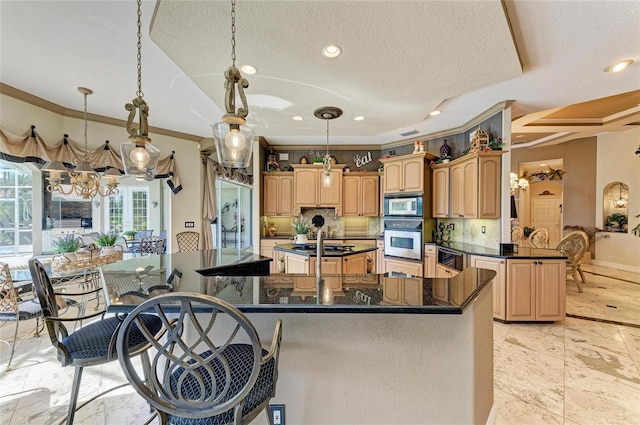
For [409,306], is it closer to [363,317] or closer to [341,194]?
[363,317]

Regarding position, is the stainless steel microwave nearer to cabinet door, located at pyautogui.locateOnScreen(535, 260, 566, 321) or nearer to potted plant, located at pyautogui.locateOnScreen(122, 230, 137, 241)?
cabinet door, located at pyautogui.locateOnScreen(535, 260, 566, 321)

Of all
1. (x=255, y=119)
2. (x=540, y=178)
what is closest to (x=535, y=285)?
(x=255, y=119)

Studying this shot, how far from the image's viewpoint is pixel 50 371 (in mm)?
2312

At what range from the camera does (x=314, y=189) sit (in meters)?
5.68

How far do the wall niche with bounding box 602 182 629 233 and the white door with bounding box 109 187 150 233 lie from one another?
11.2m

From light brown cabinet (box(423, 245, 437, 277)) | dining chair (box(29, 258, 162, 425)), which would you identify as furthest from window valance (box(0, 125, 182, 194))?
light brown cabinet (box(423, 245, 437, 277))

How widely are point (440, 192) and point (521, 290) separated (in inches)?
76.0

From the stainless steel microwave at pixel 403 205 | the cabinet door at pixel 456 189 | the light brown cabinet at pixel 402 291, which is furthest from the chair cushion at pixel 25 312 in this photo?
the cabinet door at pixel 456 189

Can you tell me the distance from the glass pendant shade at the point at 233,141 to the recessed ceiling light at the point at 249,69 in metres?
0.89

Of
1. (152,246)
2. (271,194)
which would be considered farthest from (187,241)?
(271,194)

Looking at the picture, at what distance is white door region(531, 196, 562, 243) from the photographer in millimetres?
8886

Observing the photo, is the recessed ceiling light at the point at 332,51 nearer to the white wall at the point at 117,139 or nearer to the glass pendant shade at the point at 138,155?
the glass pendant shade at the point at 138,155

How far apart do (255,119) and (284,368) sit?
10.4 feet

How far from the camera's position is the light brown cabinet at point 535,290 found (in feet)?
10.5
